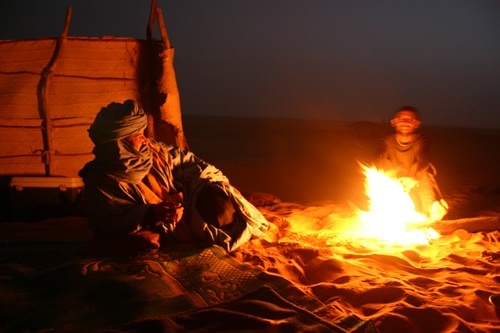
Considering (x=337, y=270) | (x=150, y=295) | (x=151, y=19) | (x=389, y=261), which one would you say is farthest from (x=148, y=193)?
(x=151, y=19)

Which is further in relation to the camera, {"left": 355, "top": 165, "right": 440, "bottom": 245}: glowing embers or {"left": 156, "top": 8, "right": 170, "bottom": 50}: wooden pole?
{"left": 156, "top": 8, "right": 170, "bottom": 50}: wooden pole

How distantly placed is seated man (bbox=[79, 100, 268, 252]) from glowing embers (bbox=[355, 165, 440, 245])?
4.41 ft

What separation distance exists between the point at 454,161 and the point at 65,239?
1156 cm

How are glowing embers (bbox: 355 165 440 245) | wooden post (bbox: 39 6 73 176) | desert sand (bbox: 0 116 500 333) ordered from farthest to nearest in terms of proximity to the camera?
wooden post (bbox: 39 6 73 176), glowing embers (bbox: 355 165 440 245), desert sand (bbox: 0 116 500 333)

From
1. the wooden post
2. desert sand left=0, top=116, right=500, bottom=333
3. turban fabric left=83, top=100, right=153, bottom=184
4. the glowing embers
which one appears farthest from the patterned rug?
the wooden post

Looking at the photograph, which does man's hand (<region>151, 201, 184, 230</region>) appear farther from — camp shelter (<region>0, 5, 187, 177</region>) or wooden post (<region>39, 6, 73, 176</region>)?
wooden post (<region>39, 6, 73, 176</region>)

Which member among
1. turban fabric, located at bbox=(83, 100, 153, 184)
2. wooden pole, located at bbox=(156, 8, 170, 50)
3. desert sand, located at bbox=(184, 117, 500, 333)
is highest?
wooden pole, located at bbox=(156, 8, 170, 50)

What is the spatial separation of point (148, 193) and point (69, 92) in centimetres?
305

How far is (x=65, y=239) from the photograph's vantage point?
15.4 ft

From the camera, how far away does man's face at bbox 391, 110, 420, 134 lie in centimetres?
550

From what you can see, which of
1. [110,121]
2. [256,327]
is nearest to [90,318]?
[256,327]

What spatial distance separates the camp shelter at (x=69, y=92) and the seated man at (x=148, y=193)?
88.4 inches

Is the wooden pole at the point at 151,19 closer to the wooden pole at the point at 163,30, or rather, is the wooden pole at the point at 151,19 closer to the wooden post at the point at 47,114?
the wooden pole at the point at 163,30

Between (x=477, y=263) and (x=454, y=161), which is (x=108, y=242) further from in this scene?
(x=454, y=161)
